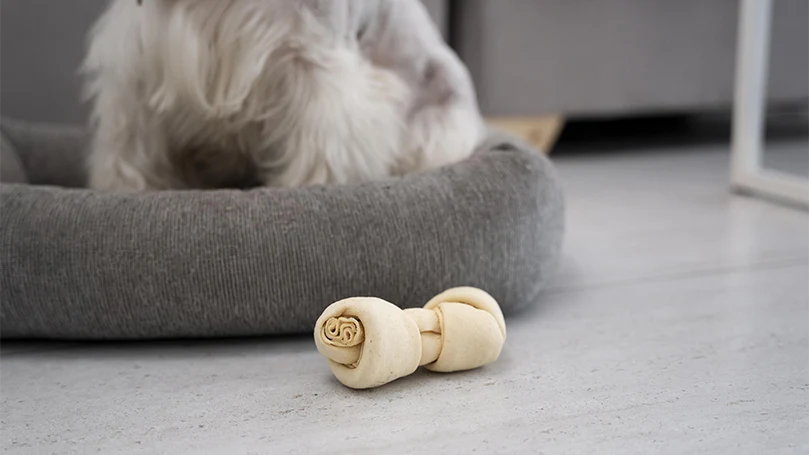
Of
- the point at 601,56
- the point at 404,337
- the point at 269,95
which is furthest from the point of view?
the point at 601,56

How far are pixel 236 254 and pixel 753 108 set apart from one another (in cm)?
143

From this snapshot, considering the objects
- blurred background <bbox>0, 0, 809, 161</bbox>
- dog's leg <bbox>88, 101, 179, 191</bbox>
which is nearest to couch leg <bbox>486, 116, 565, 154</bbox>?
blurred background <bbox>0, 0, 809, 161</bbox>

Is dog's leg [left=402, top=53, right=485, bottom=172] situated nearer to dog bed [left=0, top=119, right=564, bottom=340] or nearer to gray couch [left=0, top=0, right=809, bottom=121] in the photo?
dog bed [left=0, top=119, right=564, bottom=340]

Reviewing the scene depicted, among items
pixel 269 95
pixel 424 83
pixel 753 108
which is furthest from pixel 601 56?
pixel 269 95

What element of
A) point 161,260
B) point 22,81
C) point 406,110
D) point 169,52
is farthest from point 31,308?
point 22,81

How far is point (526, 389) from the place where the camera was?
962 millimetres

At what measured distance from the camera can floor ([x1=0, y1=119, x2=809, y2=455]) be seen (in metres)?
0.84

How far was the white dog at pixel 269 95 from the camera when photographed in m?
1.22

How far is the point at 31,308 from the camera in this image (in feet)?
3.50

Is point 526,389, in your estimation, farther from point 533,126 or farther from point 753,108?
point 533,126

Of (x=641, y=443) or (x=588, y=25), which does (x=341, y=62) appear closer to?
(x=641, y=443)

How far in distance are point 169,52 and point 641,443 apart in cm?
79

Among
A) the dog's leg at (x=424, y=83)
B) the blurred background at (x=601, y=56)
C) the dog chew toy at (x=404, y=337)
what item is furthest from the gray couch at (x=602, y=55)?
the dog chew toy at (x=404, y=337)

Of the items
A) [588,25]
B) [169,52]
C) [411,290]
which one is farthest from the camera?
[588,25]
